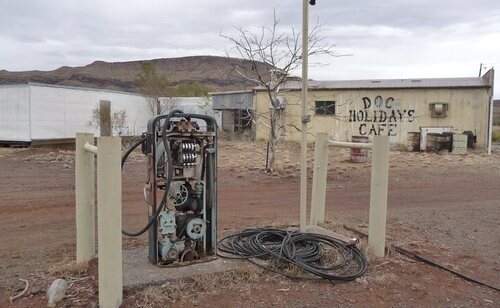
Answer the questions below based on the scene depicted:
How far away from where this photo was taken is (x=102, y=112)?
948 inches

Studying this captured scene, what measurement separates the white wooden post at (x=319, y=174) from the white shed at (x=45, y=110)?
17.9m

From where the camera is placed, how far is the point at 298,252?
455 cm

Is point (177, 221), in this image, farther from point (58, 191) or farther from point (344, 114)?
point (344, 114)

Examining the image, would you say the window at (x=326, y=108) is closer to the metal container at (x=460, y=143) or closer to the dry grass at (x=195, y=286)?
the metal container at (x=460, y=143)

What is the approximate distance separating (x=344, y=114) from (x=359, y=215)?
57.7 feet

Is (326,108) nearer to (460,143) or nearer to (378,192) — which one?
(460,143)

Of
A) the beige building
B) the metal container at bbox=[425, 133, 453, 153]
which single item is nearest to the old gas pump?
the beige building

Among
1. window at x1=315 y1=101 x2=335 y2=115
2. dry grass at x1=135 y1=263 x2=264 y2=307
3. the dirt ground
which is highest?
window at x1=315 y1=101 x2=335 y2=115

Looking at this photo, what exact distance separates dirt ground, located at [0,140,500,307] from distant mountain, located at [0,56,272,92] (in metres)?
94.8

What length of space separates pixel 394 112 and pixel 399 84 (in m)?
1.60

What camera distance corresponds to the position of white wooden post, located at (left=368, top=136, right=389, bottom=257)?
466cm

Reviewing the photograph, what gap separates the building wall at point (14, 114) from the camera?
2039 cm

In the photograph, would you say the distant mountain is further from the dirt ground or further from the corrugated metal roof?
the dirt ground

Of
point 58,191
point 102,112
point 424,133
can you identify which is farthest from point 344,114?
point 58,191
